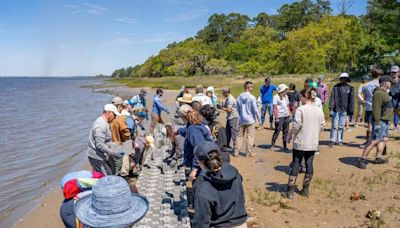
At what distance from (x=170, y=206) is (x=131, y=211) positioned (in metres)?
2.81

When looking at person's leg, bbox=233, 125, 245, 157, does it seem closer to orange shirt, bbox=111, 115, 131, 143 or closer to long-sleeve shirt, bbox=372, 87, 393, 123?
long-sleeve shirt, bbox=372, 87, 393, 123

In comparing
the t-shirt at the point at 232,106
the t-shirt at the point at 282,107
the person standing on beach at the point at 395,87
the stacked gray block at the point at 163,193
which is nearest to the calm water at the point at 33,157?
the stacked gray block at the point at 163,193

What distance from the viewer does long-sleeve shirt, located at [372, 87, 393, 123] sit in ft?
23.6

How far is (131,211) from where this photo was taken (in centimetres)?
260

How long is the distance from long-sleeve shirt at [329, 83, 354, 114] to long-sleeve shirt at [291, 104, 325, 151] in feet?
11.1

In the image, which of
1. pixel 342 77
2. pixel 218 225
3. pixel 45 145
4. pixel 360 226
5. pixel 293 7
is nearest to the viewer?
pixel 218 225

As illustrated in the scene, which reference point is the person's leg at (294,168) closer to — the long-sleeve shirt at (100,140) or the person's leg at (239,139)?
the person's leg at (239,139)

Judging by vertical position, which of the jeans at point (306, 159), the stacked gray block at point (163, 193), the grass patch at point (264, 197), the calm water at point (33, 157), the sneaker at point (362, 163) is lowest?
the calm water at point (33, 157)

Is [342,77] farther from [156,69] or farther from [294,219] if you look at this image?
[156,69]

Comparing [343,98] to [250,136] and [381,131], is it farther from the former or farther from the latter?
[250,136]

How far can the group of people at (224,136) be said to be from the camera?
9.78 ft

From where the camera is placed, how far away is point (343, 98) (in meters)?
8.80

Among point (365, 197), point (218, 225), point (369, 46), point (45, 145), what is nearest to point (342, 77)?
point (365, 197)

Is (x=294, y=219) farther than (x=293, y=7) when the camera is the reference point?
No
